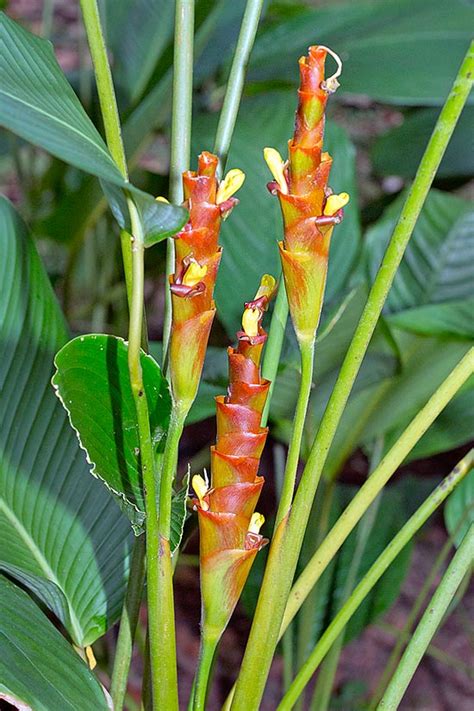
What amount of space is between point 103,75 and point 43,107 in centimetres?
4

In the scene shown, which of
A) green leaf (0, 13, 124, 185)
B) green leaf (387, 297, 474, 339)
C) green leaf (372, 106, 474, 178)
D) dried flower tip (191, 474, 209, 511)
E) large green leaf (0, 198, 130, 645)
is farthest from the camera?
green leaf (372, 106, 474, 178)

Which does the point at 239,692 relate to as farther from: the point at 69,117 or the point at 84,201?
the point at 84,201

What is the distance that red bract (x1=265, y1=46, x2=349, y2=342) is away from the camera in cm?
34

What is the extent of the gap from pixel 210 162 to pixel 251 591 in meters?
0.81

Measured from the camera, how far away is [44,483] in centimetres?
56

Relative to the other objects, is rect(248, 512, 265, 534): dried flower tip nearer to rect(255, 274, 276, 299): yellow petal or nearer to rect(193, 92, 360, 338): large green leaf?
rect(255, 274, 276, 299): yellow petal

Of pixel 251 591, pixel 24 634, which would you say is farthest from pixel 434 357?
pixel 24 634

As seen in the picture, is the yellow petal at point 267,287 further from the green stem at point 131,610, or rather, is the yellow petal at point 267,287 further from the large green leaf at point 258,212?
the large green leaf at point 258,212

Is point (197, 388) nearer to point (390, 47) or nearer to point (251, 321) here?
point (251, 321)

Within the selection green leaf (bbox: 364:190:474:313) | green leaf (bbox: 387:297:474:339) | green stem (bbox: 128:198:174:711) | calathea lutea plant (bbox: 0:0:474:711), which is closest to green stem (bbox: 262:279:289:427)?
calathea lutea plant (bbox: 0:0:474:711)

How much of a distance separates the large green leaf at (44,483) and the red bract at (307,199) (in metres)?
0.25

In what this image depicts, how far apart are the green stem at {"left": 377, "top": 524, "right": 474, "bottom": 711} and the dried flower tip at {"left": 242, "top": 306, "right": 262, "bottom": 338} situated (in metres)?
0.15

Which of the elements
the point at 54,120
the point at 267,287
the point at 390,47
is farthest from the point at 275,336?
the point at 390,47

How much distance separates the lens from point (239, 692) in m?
0.44
